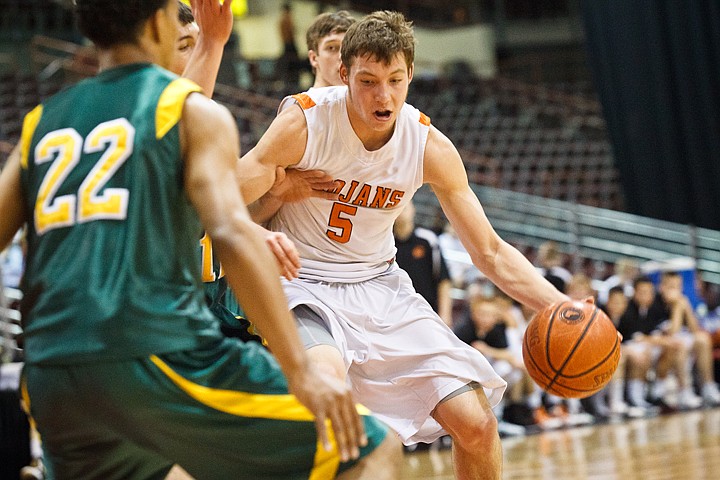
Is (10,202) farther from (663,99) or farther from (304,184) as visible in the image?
(663,99)

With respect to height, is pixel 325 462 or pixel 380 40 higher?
pixel 380 40

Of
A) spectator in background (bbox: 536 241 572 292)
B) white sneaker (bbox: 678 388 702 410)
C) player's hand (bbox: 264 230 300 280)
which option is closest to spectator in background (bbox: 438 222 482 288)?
spectator in background (bbox: 536 241 572 292)

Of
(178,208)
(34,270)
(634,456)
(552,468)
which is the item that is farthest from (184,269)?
(634,456)

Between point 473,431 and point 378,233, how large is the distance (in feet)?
2.77

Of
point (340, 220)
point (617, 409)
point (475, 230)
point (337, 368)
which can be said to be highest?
point (340, 220)

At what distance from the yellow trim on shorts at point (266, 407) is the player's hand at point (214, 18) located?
166 centimetres

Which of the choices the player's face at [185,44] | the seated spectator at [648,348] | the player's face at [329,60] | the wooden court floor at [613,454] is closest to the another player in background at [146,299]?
the player's face at [185,44]

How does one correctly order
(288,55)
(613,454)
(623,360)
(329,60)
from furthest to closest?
(288,55)
(623,360)
(613,454)
(329,60)

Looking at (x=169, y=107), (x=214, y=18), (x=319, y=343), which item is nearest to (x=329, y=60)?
(x=214, y=18)

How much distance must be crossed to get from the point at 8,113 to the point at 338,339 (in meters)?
11.7

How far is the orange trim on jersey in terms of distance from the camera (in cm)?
385

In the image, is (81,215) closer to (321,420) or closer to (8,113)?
(321,420)

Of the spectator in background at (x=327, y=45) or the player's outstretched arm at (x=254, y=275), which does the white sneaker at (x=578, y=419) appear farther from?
the player's outstretched arm at (x=254, y=275)

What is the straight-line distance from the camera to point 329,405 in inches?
88.4
